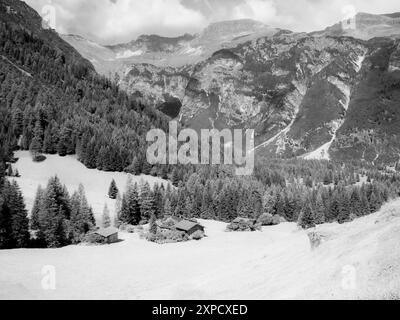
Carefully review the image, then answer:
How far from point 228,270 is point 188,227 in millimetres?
60734

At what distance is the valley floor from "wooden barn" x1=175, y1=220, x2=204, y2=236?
62.3ft

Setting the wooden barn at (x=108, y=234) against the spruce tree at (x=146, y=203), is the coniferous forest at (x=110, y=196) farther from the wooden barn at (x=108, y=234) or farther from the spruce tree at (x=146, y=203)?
the wooden barn at (x=108, y=234)

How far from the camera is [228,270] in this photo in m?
50.7

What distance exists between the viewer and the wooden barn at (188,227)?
362 ft

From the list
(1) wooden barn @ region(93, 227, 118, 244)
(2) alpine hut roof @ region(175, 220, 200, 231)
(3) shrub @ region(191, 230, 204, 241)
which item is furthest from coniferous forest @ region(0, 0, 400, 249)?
(3) shrub @ region(191, 230, 204, 241)

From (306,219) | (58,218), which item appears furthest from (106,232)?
(306,219)

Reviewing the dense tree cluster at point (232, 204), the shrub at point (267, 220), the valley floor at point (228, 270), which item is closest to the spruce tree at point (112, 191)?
the dense tree cluster at point (232, 204)

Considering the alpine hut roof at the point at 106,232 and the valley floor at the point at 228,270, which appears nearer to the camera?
the valley floor at the point at 228,270

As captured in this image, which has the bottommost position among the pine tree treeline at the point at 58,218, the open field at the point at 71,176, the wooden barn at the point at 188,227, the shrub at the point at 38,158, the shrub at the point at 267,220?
the shrub at the point at 267,220

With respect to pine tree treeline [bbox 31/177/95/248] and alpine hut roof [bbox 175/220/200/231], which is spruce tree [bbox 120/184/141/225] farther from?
alpine hut roof [bbox 175/220/200/231]

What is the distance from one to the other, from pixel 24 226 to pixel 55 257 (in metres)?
14.1

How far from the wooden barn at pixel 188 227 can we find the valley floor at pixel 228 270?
748 inches

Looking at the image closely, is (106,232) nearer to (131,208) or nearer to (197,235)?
(197,235)

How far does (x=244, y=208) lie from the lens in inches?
5925
